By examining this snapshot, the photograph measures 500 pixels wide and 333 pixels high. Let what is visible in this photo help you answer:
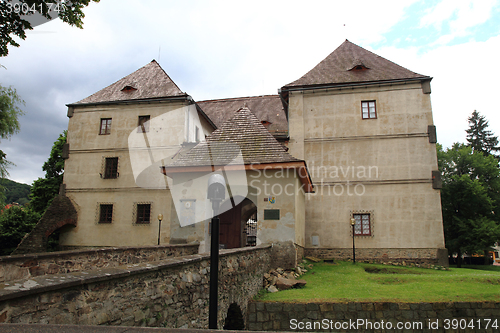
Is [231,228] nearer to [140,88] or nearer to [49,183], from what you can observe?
[140,88]

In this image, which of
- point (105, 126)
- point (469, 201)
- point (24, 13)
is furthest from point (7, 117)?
point (469, 201)

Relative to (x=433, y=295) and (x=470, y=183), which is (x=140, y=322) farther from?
(x=470, y=183)

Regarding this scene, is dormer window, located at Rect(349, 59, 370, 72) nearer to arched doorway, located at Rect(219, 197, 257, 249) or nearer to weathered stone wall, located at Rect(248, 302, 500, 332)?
arched doorway, located at Rect(219, 197, 257, 249)

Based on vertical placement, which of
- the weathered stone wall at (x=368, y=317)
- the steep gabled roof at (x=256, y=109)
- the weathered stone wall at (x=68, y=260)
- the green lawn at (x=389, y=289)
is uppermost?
→ the steep gabled roof at (x=256, y=109)

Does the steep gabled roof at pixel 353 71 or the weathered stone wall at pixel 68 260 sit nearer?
the weathered stone wall at pixel 68 260

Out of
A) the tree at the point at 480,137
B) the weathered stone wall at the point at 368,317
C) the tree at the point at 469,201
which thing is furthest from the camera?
the tree at the point at 480,137

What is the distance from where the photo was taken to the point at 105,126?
23453mm

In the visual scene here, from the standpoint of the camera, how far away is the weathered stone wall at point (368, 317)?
8.47m

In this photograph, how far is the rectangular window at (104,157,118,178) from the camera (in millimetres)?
22609

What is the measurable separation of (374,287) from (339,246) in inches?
325

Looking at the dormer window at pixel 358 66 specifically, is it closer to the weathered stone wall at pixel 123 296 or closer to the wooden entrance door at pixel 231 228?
the wooden entrance door at pixel 231 228

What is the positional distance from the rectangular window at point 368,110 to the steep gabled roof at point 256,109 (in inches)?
213

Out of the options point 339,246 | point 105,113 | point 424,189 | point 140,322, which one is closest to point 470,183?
point 424,189

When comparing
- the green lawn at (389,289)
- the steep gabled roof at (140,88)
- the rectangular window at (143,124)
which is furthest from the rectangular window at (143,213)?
the green lawn at (389,289)
